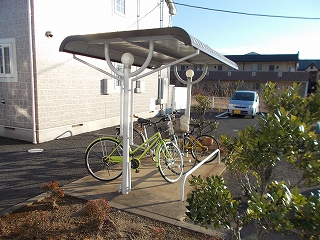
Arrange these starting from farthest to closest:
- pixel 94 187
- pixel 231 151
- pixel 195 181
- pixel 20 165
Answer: pixel 20 165
pixel 94 187
pixel 231 151
pixel 195 181

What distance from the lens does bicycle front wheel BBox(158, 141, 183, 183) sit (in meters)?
4.33

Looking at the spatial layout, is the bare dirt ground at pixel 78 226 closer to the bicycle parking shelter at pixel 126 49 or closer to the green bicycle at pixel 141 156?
the bicycle parking shelter at pixel 126 49

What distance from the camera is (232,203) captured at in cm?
178

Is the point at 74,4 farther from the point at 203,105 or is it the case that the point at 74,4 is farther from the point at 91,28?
the point at 203,105

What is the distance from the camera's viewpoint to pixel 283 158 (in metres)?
1.79

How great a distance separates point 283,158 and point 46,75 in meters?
6.69

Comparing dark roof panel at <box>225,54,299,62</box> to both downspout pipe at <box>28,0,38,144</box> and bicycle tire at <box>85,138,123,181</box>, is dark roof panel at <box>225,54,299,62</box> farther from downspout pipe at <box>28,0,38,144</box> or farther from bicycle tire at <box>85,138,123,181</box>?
bicycle tire at <box>85,138,123,181</box>

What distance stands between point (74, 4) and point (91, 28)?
3.03 feet

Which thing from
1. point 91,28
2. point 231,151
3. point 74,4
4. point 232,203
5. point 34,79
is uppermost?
point 74,4

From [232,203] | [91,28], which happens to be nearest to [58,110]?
[91,28]

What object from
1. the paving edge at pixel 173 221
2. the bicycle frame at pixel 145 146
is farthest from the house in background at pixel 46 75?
the paving edge at pixel 173 221

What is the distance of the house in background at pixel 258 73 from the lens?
29.7 metres

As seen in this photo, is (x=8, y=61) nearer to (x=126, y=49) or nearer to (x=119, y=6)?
(x=126, y=49)

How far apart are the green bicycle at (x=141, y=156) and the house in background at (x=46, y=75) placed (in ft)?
6.58
